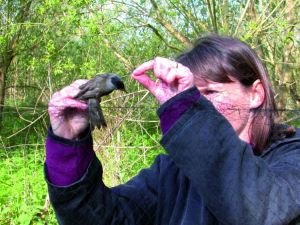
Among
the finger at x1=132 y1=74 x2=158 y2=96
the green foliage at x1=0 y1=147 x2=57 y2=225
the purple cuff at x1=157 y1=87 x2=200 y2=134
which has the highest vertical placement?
the finger at x1=132 y1=74 x2=158 y2=96

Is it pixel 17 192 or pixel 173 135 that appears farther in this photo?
pixel 17 192

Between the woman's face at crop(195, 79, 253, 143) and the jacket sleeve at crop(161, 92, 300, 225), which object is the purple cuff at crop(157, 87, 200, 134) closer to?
the jacket sleeve at crop(161, 92, 300, 225)

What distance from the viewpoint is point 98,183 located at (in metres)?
1.37

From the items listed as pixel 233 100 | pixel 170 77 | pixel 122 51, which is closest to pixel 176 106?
pixel 170 77

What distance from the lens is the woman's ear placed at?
53.3 inches

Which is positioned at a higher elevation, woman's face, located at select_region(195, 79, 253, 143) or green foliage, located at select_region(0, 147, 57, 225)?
woman's face, located at select_region(195, 79, 253, 143)

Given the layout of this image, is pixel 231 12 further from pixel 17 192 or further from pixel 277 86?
pixel 17 192

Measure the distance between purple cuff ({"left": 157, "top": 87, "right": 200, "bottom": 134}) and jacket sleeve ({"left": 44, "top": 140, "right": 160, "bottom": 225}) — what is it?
1.19 ft

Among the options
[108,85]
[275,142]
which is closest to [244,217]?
[275,142]

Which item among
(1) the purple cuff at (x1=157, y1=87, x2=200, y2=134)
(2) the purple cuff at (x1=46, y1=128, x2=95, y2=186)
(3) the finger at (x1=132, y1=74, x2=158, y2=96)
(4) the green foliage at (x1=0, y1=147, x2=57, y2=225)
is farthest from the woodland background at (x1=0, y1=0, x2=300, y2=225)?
(1) the purple cuff at (x1=157, y1=87, x2=200, y2=134)

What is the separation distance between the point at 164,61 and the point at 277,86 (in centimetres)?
559

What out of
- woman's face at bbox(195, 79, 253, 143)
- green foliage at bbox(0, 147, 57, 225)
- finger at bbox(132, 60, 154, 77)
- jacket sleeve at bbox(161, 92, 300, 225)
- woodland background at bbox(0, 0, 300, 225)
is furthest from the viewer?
green foliage at bbox(0, 147, 57, 225)

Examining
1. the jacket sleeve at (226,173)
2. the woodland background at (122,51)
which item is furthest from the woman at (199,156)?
the woodland background at (122,51)

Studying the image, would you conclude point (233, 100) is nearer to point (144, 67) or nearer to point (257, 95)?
point (257, 95)
